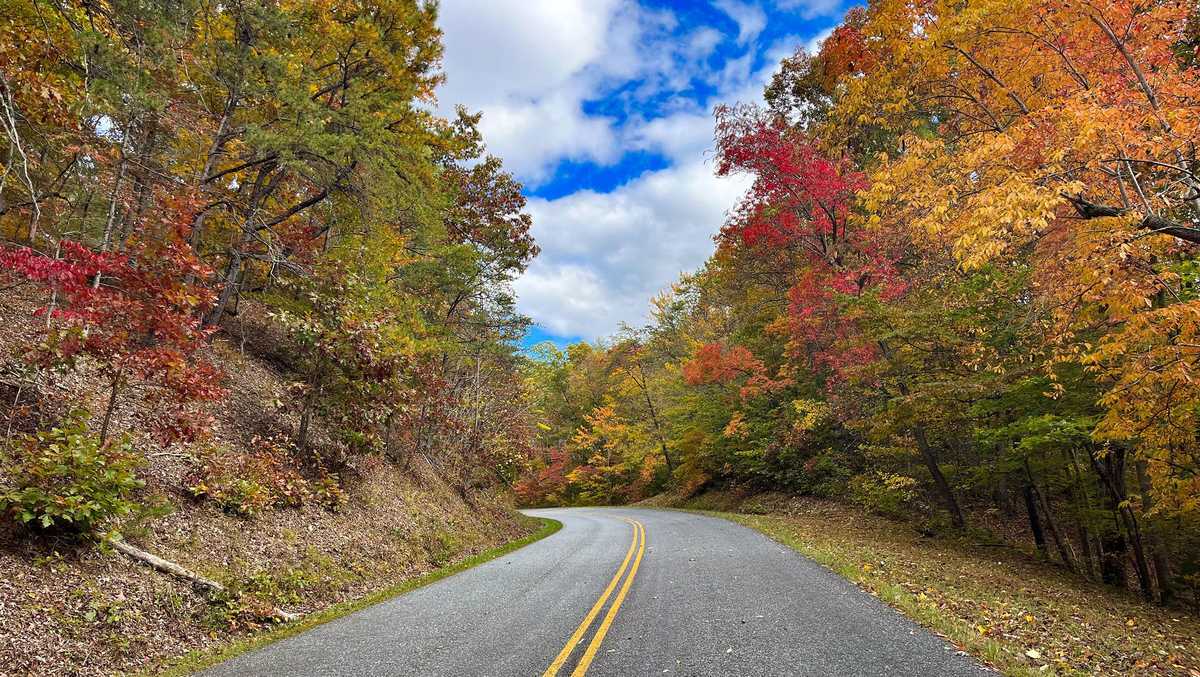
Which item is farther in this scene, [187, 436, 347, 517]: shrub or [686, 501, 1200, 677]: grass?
[187, 436, 347, 517]: shrub

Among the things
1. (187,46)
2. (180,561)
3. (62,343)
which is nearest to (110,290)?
(62,343)

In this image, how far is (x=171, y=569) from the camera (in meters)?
6.46

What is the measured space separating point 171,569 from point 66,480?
63.8 inches

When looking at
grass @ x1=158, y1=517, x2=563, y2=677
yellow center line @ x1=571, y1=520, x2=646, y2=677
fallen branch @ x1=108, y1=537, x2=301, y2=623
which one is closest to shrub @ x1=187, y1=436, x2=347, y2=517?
fallen branch @ x1=108, y1=537, x2=301, y2=623

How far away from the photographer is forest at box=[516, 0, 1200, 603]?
617 centimetres

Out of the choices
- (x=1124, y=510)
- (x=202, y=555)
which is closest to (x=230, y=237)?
(x=202, y=555)

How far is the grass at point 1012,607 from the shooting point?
5242 millimetres

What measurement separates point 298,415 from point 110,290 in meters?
6.79

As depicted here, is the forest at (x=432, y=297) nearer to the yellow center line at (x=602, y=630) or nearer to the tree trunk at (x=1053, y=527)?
the tree trunk at (x=1053, y=527)

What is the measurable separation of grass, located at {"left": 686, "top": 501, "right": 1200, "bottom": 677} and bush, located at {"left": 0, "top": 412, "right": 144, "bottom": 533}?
9.13 meters

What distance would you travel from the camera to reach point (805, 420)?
1717 centimetres

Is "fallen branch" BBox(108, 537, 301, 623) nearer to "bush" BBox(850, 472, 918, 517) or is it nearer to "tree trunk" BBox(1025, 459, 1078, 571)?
"bush" BBox(850, 472, 918, 517)

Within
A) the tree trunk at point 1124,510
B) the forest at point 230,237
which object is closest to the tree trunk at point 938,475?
the tree trunk at point 1124,510

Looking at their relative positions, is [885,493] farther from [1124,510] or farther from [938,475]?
[1124,510]
